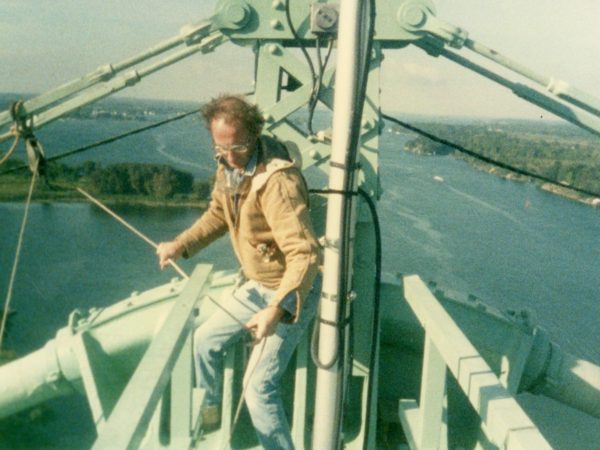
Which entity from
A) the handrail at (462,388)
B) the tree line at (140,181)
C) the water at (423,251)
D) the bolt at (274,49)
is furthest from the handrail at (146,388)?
the tree line at (140,181)

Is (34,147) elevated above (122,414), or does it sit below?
above

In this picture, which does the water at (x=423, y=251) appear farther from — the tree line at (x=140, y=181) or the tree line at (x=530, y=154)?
the tree line at (x=530, y=154)

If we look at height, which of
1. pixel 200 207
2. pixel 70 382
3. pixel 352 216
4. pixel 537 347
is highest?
pixel 352 216

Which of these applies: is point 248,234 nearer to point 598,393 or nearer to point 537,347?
point 537,347

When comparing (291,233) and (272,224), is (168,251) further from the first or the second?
(291,233)

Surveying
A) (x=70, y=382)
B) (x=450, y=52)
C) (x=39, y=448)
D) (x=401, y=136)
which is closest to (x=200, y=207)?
(x=39, y=448)

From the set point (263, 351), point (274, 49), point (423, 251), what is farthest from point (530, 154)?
point (263, 351)
